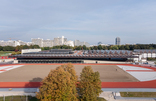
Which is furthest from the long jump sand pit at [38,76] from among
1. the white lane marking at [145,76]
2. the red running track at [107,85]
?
the red running track at [107,85]

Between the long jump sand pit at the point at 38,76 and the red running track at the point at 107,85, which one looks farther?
the long jump sand pit at the point at 38,76

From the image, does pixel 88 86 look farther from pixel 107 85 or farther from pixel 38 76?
pixel 38 76

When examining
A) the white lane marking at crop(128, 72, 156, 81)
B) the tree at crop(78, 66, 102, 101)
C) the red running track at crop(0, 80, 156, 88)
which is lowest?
the red running track at crop(0, 80, 156, 88)

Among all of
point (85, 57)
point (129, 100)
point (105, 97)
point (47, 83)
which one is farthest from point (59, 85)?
point (85, 57)

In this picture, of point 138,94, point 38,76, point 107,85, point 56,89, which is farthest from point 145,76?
point 38,76

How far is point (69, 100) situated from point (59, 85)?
1754mm

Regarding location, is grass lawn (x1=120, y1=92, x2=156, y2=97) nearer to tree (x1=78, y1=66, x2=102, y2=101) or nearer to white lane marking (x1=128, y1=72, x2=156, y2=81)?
tree (x1=78, y1=66, x2=102, y2=101)

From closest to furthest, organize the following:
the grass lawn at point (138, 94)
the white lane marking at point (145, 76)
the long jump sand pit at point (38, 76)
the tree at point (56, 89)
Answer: the tree at point (56, 89) < the grass lawn at point (138, 94) < the long jump sand pit at point (38, 76) < the white lane marking at point (145, 76)

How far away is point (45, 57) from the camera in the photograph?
37.6 m

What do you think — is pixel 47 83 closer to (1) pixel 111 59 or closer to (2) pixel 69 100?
(2) pixel 69 100

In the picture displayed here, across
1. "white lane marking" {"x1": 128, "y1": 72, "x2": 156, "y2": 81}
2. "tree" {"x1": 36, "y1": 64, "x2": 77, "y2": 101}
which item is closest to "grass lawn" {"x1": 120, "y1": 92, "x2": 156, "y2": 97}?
"white lane marking" {"x1": 128, "y1": 72, "x2": 156, "y2": 81}

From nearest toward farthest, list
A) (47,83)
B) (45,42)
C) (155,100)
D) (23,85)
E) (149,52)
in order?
1. (47,83)
2. (155,100)
3. (23,85)
4. (149,52)
5. (45,42)

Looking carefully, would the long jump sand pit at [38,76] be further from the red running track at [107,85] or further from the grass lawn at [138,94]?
the grass lawn at [138,94]

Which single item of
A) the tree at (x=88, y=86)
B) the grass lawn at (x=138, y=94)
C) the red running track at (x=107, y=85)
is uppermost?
the tree at (x=88, y=86)
